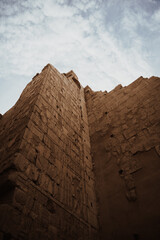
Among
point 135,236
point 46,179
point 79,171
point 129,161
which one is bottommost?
point 135,236

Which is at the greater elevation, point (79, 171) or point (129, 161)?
point (129, 161)

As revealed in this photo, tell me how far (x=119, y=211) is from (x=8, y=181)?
9.20ft

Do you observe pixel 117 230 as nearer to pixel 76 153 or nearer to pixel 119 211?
pixel 119 211

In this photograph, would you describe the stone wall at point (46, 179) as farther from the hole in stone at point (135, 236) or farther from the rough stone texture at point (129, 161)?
A: the hole in stone at point (135, 236)

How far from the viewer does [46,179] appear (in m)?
3.76

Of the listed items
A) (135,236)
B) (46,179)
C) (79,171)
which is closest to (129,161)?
(79,171)

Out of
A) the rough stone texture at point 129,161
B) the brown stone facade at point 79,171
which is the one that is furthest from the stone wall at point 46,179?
the rough stone texture at point 129,161

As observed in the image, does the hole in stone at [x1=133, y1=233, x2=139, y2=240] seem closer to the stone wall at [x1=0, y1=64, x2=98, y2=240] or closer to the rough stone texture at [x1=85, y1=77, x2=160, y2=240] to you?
the rough stone texture at [x1=85, y1=77, x2=160, y2=240]

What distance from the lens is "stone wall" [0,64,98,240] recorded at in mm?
2896

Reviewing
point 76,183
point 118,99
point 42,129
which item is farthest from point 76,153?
point 118,99

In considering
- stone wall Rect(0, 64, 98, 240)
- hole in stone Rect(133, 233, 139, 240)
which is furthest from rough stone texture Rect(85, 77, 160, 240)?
stone wall Rect(0, 64, 98, 240)

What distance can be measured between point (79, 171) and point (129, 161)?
4.72 feet

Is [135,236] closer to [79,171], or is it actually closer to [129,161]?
[129,161]

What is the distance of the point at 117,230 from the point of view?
4.10m
